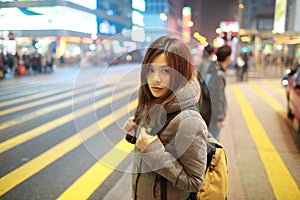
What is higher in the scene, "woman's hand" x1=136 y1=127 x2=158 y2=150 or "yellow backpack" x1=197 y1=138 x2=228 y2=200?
"woman's hand" x1=136 y1=127 x2=158 y2=150

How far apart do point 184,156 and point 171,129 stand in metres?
0.14

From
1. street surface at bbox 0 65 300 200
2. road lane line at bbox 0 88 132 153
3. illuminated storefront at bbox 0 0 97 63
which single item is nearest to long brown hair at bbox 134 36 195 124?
street surface at bbox 0 65 300 200

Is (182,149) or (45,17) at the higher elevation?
(45,17)

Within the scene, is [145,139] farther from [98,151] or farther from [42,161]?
[42,161]

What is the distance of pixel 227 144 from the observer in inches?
204

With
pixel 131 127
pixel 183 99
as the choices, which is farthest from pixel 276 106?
pixel 183 99

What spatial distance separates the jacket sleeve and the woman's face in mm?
183

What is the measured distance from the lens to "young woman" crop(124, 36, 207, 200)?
1356 mm

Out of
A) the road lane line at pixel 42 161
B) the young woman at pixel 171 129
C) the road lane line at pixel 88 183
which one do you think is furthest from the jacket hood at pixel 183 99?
the road lane line at pixel 88 183

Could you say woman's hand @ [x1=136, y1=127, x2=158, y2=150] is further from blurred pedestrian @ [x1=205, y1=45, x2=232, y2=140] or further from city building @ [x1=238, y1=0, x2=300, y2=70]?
city building @ [x1=238, y1=0, x2=300, y2=70]

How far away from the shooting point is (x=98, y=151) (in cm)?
211

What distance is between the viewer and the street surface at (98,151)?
2152mm

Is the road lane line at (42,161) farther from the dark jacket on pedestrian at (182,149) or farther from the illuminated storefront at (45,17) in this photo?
the dark jacket on pedestrian at (182,149)

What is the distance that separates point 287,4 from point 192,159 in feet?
114
